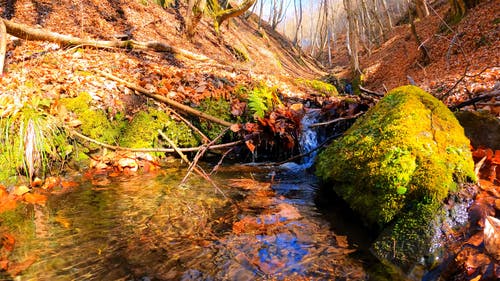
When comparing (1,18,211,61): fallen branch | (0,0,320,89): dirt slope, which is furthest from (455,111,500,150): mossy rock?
(1,18,211,61): fallen branch

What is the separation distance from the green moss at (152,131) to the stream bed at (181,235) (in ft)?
3.59

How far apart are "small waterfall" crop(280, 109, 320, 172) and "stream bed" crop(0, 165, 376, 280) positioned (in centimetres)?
124

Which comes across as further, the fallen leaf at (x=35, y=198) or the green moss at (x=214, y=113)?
the green moss at (x=214, y=113)

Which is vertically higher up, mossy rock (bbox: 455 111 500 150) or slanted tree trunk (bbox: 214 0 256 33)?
slanted tree trunk (bbox: 214 0 256 33)

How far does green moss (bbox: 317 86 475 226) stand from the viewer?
2.68 metres

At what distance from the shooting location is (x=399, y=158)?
2.84 m

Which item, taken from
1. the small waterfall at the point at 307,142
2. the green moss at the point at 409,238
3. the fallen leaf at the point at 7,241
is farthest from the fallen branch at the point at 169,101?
the green moss at the point at 409,238

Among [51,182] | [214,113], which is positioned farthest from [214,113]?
[51,182]

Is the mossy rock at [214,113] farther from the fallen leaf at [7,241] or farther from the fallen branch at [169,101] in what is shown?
the fallen leaf at [7,241]

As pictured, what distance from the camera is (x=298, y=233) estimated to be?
9.95 feet

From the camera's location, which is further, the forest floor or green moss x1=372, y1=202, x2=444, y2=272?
the forest floor

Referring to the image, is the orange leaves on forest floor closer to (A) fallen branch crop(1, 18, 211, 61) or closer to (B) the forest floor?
(B) the forest floor

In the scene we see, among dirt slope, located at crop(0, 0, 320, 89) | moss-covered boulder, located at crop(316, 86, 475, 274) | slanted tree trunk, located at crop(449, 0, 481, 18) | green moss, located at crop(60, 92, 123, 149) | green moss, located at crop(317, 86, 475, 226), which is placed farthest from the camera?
slanted tree trunk, located at crop(449, 0, 481, 18)

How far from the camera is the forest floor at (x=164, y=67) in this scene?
185 inches
